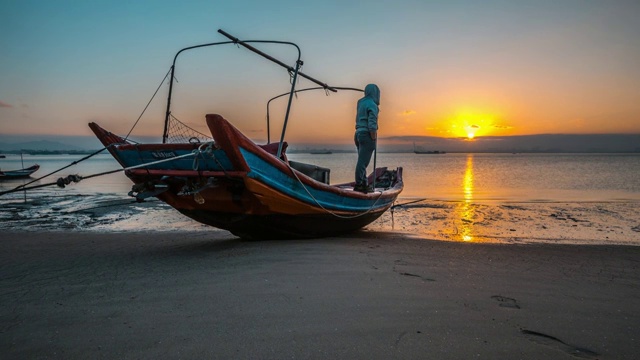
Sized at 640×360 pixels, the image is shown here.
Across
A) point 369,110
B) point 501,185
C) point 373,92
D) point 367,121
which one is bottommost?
point 501,185

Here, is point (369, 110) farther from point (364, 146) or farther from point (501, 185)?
point (501, 185)

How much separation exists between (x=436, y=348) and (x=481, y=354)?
30 cm

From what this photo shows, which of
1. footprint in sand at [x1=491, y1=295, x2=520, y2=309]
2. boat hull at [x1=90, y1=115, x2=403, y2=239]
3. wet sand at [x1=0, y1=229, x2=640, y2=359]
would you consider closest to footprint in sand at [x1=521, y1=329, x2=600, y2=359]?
wet sand at [x1=0, y1=229, x2=640, y2=359]

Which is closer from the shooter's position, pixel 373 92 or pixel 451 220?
pixel 373 92

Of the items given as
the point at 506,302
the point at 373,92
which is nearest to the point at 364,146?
the point at 373,92

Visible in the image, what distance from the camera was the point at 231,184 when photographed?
5.53m

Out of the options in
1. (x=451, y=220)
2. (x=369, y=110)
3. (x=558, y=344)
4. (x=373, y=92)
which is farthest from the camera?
(x=451, y=220)

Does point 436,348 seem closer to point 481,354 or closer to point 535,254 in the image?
point 481,354

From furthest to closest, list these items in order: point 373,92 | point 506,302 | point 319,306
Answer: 1. point 373,92
2. point 506,302
3. point 319,306

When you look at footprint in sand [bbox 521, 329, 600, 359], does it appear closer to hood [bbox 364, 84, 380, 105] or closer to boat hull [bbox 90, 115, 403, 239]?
boat hull [bbox 90, 115, 403, 239]

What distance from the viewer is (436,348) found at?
2664mm

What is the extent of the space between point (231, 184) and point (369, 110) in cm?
347

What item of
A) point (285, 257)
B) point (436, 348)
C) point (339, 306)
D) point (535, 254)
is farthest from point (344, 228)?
point (436, 348)

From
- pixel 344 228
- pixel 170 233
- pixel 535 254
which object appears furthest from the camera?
pixel 170 233
